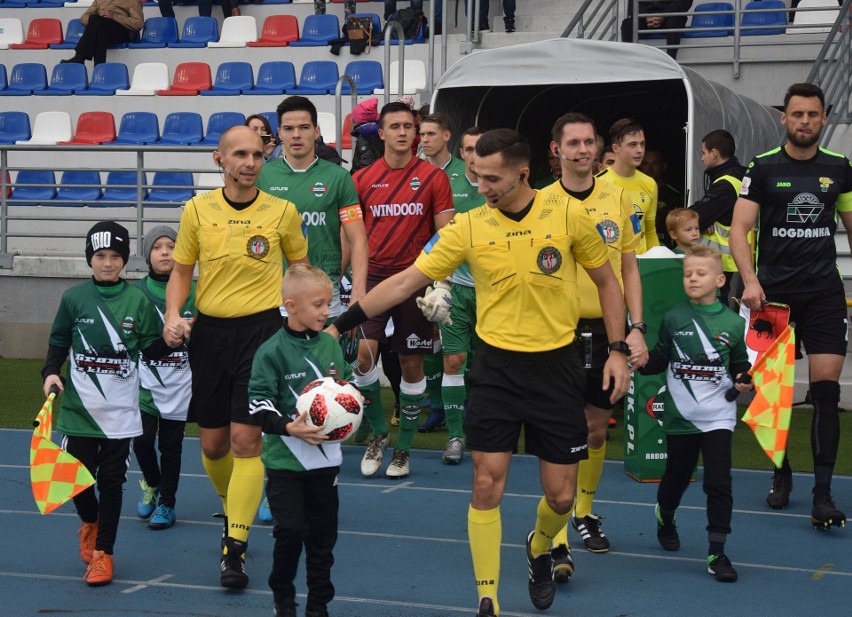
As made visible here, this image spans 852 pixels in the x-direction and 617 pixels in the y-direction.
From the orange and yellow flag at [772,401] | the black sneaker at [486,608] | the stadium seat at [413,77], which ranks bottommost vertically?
the black sneaker at [486,608]

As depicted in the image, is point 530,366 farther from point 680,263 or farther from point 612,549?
point 680,263

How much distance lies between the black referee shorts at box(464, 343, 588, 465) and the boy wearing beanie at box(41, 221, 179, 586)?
169 cm

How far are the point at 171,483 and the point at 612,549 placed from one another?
96.9 inches

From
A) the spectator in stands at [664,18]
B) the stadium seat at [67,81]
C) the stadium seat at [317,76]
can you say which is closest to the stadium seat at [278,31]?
the stadium seat at [317,76]

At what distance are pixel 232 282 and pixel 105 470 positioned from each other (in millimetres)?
1049

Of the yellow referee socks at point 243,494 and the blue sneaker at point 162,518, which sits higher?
the yellow referee socks at point 243,494

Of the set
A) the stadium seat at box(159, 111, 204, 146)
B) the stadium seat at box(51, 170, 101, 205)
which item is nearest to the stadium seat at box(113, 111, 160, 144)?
the stadium seat at box(159, 111, 204, 146)

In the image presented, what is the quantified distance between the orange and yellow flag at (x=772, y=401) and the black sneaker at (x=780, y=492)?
4.12 ft

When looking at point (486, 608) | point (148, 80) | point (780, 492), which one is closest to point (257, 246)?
point (486, 608)

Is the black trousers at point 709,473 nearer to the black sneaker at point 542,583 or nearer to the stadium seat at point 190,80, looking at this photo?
the black sneaker at point 542,583

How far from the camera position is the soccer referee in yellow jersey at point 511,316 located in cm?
473

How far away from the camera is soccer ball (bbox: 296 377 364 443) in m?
4.46

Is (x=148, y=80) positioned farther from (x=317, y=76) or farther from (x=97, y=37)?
(x=317, y=76)

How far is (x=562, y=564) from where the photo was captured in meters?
5.50
